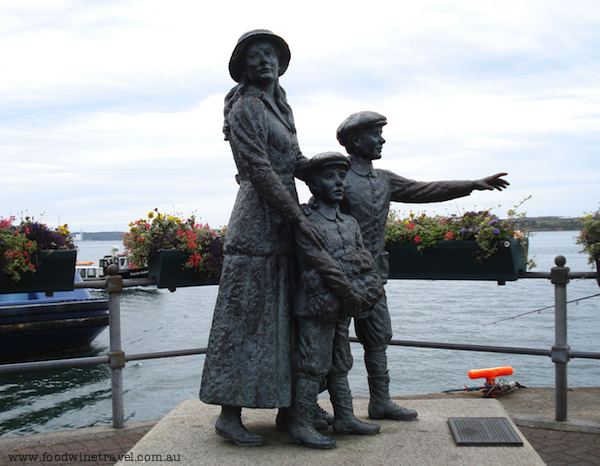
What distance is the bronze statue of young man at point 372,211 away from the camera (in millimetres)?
3930

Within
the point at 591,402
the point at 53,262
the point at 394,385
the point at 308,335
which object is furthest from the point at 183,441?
the point at 394,385

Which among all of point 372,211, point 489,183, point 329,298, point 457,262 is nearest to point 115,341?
point 329,298

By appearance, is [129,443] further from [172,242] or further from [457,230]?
[457,230]

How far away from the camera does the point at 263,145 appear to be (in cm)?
345

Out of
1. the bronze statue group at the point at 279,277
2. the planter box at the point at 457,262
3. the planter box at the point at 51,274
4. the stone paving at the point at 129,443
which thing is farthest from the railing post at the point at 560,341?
the planter box at the point at 51,274

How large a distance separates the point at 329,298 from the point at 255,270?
1.54ft

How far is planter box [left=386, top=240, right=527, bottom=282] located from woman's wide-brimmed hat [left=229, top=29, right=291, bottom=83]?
2013mm

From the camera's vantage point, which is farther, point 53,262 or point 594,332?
point 594,332

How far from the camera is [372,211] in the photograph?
3947 mm

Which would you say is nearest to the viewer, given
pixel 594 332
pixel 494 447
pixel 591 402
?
pixel 494 447

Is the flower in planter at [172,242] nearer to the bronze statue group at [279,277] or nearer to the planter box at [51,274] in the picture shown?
the planter box at [51,274]

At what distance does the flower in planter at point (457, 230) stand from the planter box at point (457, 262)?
54 mm

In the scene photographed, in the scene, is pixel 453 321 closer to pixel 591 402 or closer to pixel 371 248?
pixel 591 402

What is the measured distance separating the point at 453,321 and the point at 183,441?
1213 cm
